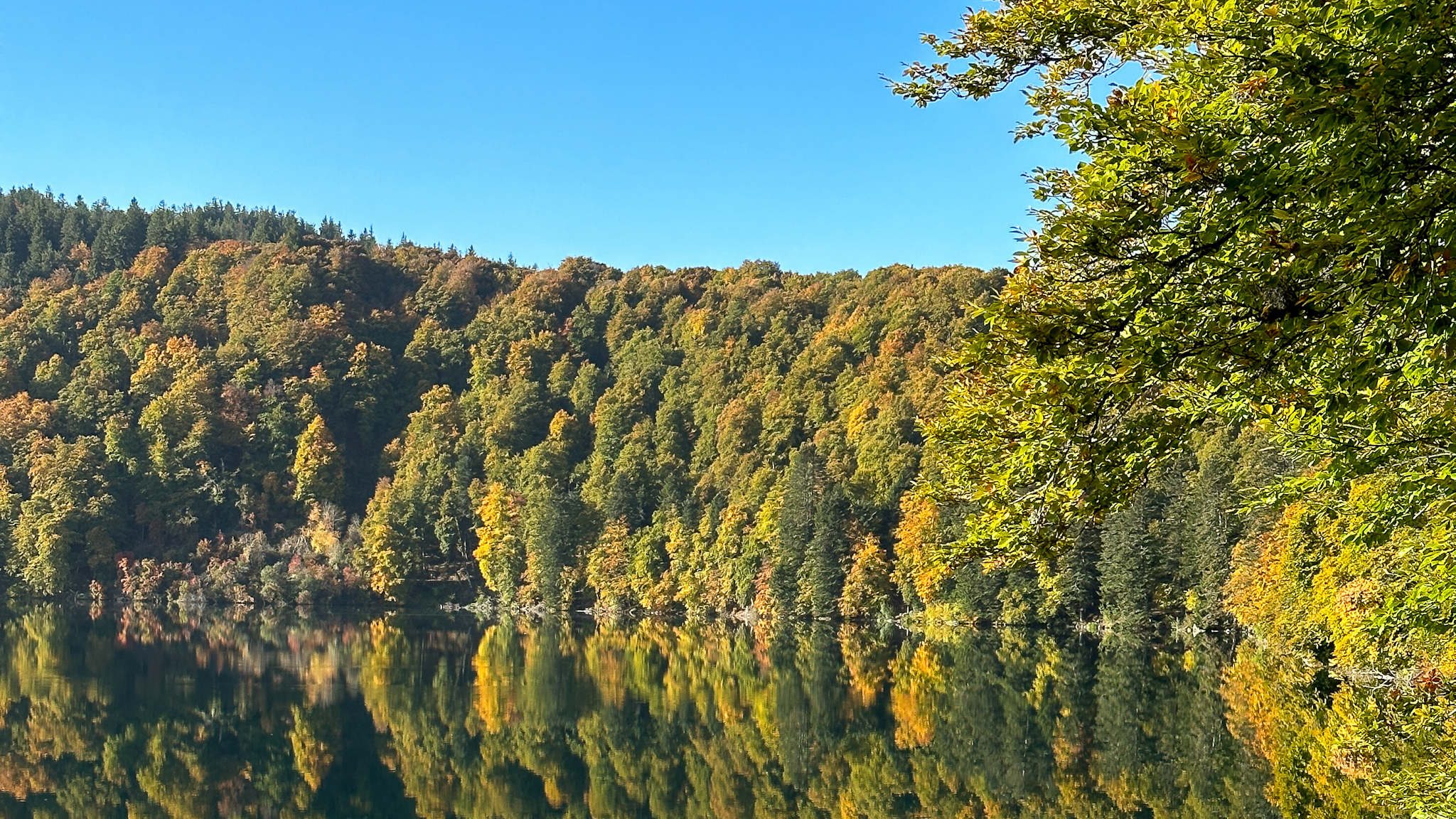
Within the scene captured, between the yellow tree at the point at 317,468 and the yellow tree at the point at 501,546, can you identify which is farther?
the yellow tree at the point at 317,468

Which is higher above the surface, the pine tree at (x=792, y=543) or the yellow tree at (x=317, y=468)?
the yellow tree at (x=317, y=468)

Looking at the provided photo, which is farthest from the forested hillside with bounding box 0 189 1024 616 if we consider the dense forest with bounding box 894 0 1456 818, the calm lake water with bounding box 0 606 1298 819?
the dense forest with bounding box 894 0 1456 818

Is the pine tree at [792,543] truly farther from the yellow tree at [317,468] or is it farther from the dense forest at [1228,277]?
the dense forest at [1228,277]

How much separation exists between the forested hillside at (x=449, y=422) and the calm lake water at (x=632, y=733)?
1131 inches

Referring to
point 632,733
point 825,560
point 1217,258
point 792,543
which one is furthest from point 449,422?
point 1217,258

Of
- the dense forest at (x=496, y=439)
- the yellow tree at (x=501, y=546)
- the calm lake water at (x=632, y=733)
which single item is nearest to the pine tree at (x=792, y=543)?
the dense forest at (x=496, y=439)

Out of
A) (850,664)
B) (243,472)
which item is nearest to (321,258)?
(243,472)

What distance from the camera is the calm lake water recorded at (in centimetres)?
3403

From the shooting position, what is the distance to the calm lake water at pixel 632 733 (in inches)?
1340

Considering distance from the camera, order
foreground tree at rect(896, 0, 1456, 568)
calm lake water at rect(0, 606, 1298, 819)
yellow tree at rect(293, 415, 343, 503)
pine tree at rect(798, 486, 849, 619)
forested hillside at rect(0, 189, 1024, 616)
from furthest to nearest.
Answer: yellow tree at rect(293, 415, 343, 503)
forested hillside at rect(0, 189, 1024, 616)
pine tree at rect(798, 486, 849, 619)
calm lake water at rect(0, 606, 1298, 819)
foreground tree at rect(896, 0, 1456, 568)

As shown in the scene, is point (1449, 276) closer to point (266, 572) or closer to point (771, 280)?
point (266, 572)

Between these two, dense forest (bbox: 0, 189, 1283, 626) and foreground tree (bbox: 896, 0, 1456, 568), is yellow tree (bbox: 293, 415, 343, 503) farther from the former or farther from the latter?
foreground tree (bbox: 896, 0, 1456, 568)

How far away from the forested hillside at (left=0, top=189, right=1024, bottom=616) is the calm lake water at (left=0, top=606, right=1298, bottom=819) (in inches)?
1131

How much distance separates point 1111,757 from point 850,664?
26.4m
